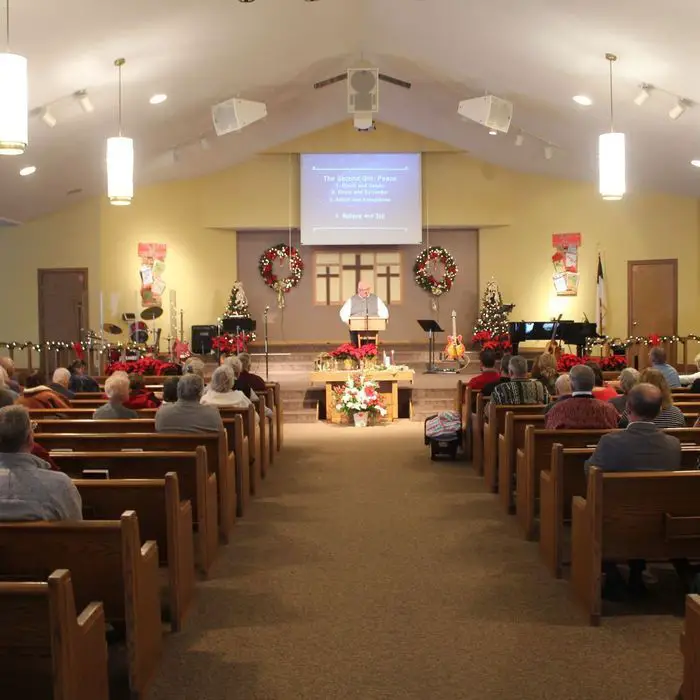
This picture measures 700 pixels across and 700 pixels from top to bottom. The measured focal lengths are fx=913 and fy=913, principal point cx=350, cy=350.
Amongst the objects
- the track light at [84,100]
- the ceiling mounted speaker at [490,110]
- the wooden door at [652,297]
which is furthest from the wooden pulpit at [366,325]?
the track light at [84,100]

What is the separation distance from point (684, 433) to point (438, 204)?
10.9 m

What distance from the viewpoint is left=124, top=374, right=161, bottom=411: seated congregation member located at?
6.46m

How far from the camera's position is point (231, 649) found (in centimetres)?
353

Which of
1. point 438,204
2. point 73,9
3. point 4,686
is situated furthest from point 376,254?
point 4,686

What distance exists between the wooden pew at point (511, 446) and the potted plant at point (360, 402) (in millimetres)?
4064

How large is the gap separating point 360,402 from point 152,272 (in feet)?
20.8

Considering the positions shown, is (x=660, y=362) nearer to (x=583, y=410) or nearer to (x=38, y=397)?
(x=583, y=410)

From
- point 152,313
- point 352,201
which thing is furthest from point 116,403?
point 352,201

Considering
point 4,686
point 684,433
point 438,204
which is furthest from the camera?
point 438,204

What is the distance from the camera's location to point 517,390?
6.53 m

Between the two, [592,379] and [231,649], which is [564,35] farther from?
[231,649]

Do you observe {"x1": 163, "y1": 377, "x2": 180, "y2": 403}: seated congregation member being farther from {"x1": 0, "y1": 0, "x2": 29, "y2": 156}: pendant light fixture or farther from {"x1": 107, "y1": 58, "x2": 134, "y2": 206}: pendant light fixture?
{"x1": 107, "y1": 58, "x2": 134, "y2": 206}: pendant light fixture

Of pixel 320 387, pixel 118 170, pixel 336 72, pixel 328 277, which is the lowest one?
pixel 320 387

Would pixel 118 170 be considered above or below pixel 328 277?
above
